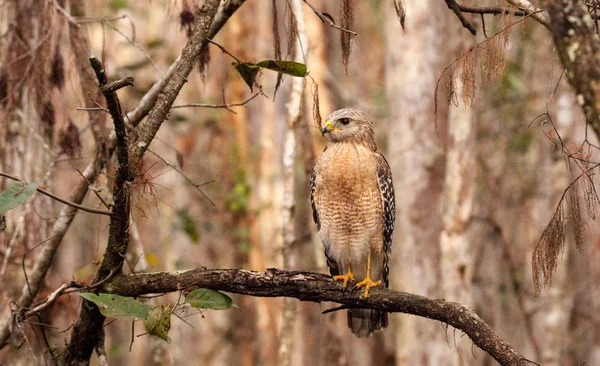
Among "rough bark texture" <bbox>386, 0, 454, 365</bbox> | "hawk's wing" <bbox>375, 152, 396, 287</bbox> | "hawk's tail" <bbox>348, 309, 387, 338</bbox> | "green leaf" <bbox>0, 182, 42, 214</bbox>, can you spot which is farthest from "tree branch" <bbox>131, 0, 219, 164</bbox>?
"rough bark texture" <bbox>386, 0, 454, 365</bbox>

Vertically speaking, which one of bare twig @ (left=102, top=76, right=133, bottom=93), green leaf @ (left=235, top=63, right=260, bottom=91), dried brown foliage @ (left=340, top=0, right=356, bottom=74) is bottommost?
bare twig @ (left=102, top=76, right=133, bottom=93)

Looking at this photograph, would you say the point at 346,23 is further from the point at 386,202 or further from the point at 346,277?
the point at 386,202

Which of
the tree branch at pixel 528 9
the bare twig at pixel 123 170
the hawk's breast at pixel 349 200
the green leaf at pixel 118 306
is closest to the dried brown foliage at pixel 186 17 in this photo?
the bare twig at pixel 123 170

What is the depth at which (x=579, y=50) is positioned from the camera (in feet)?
8.11

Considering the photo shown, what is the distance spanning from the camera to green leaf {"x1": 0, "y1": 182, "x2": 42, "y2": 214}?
355 cm

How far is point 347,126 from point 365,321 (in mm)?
1618

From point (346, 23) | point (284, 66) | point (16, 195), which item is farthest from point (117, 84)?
point (346, 23)

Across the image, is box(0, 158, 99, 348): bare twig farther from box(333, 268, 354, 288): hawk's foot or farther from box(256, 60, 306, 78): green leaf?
box(333, 268, 354, 288): hawk's foot

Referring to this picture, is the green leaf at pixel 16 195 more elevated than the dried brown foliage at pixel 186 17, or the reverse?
the dried brown foliage at pixel 186 17

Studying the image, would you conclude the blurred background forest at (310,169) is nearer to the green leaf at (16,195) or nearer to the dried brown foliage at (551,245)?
the green leaf at (16,195)

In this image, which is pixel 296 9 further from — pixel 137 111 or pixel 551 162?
pixel 551 162

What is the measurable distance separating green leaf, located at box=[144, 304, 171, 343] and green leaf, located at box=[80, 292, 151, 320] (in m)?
0.03

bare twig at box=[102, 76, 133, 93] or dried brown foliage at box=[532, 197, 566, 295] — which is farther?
dried brown foliage at box=[532, 197, 566, 295]

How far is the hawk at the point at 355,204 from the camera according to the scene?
5.79 meters
